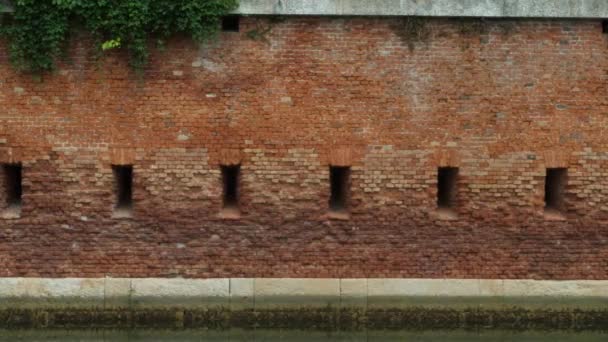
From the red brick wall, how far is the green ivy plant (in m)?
0.20

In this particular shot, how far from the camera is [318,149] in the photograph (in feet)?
25.3

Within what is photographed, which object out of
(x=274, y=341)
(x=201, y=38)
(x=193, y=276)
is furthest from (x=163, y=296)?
(x=201, y=38)

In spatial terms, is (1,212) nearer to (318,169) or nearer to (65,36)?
(65,36)

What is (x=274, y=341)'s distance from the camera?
7.73 meters

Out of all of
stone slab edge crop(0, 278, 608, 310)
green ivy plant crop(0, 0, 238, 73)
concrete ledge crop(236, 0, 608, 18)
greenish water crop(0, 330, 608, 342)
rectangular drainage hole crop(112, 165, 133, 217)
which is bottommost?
greenish water crop(0, 330, 608, 342)

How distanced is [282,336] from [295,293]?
52 centimetres

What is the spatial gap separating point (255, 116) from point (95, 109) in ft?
5.80

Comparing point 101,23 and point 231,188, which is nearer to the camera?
point 101,23

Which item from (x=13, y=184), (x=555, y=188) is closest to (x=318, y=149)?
(x=555, y=188)

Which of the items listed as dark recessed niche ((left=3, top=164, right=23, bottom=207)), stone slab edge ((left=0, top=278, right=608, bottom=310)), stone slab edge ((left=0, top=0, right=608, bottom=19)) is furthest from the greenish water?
stone slab edge ((left=0, top=0, right=608, bottom=19))

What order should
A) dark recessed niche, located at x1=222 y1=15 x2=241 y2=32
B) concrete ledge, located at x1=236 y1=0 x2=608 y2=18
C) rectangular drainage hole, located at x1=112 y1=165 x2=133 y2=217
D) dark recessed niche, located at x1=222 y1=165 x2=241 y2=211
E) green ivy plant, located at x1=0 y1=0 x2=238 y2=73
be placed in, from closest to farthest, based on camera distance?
1. green ivy plant, located at x1=0 y1=0 x2=238 y2=73
2. concrete ledge, located at x1=236 y1=0 x2=608 y2=18
3. dark recessed niche, located at x1=222 y1=15 x2=241 y2=32
4. rectangular drainage hole, located at x1=112 y1=165 x2=133 y2=217
5. dark recessed niche, located at x1=222 y1=165 x2=241 y2=211

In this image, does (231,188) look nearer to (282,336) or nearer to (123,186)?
(123,186)

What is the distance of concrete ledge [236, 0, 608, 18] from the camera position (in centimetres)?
748

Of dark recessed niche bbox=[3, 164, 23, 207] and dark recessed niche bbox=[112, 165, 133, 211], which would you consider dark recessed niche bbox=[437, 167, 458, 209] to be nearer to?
dark recessed niche bbox=[112, 165, 133, 211]
